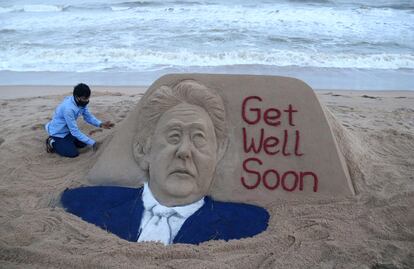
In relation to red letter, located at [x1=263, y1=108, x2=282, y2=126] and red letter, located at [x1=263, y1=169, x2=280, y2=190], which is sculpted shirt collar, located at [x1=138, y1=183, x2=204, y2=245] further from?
red letter, located at [x1=263, y1=108, x2=282, y2=126]

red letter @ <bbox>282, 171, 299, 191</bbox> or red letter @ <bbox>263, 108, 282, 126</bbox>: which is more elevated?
red letter @ <bbox>263, 108, 282, 126</bbox>

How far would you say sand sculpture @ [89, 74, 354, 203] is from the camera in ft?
11.7

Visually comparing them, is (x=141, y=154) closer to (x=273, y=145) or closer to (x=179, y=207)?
(x=179, y=207)

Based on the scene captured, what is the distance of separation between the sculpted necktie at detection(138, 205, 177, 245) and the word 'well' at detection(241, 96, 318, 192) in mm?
729

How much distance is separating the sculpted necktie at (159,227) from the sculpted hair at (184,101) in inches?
19.4

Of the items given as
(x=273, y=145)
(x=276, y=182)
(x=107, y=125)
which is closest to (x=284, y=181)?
(x=276, y=182)

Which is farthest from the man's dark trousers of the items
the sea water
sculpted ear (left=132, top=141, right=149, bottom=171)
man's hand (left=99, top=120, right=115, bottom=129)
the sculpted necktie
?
the sea water

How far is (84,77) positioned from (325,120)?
20.4ft

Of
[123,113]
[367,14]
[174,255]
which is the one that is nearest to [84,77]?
[123,113]

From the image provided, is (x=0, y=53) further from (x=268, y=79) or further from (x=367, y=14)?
(x=367, y=14)

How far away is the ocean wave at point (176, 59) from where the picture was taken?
9258 millimetres

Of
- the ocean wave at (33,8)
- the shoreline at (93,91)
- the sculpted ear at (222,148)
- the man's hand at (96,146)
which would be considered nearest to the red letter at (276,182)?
the sculpted ear at (222,148)

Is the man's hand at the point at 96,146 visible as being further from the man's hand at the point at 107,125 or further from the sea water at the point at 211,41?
the sea water at the point at 211,41

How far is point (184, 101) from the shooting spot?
3572 mm
